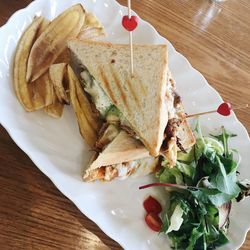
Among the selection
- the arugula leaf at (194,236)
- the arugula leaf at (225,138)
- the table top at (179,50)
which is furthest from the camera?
the arugula leaf at (225,138)

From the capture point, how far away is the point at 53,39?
1.67 meters

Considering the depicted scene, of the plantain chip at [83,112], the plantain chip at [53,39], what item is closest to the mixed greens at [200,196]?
the plantain chip at [83,112]

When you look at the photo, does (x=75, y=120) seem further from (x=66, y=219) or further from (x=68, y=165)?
(x=66, y=219)

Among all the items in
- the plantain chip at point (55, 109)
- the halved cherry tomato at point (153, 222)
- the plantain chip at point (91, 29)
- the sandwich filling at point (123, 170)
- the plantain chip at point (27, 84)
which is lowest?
the halved cherry tomato at point (153, 222)

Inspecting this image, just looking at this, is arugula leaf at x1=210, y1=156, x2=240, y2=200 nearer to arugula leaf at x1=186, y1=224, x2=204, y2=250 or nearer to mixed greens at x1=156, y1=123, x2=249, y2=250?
mixed greens at x1=156, y1=123, x2=249, y2=250

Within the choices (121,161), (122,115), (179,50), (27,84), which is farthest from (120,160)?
(179,50)

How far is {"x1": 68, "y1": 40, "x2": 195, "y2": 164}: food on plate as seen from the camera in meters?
→ 1.56

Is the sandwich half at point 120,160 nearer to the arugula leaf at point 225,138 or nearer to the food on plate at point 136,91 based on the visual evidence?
the food on plate at point 136,91

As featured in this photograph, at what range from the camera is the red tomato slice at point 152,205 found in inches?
62.4

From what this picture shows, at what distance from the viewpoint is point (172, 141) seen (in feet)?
5.18

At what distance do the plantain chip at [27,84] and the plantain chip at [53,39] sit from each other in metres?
0.02

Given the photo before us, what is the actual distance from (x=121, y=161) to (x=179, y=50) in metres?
0.75

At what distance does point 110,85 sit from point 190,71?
0.47 meters

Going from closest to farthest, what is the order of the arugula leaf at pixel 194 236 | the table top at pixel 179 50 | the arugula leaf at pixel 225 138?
the table top at pixel 179 50, the arugula leaf at pixel 194 236, the arugula leaf at pixel 225 138
